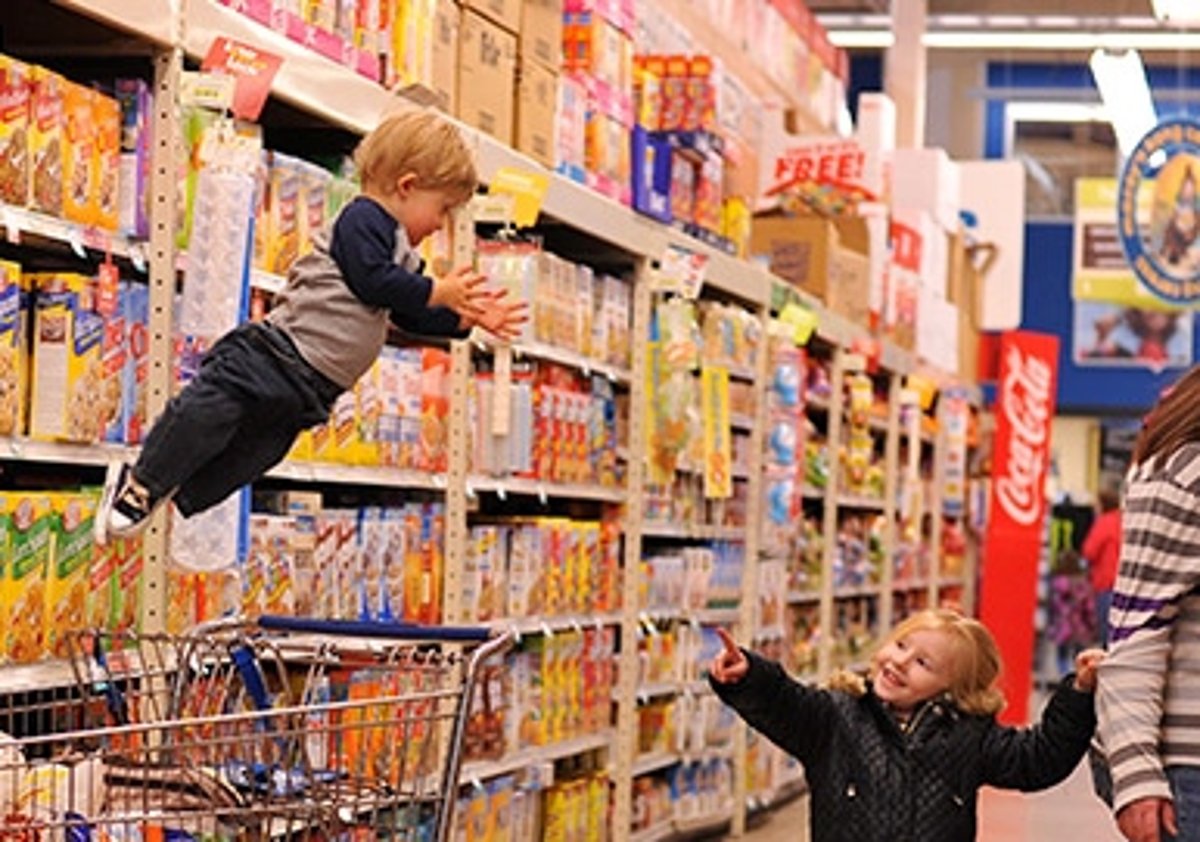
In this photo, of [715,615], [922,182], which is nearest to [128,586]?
[715,615]

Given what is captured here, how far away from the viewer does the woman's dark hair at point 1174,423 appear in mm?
3568

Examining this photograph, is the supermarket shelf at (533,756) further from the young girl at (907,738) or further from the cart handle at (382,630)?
the cart handle at (382,630)

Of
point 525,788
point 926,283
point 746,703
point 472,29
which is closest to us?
point 746,703

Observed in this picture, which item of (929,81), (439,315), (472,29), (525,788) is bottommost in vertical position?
(525,788)

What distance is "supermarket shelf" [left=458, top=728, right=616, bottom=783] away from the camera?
6.09 metres

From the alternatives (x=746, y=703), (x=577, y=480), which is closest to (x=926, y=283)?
(x=577, y=480)

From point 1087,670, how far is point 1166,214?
10.3 metres

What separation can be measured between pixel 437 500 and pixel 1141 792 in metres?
2.83

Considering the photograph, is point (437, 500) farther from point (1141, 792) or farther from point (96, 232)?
point (1141, 792)

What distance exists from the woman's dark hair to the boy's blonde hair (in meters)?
1.14

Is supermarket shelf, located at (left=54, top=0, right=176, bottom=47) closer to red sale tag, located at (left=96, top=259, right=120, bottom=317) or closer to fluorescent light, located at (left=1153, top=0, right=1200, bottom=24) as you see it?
red sale tag, located at (left=96, top=259, right=120, bottom=317)

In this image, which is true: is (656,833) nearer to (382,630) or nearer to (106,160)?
(106,160)

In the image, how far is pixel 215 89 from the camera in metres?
4.32

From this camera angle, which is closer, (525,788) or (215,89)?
(215,89)
